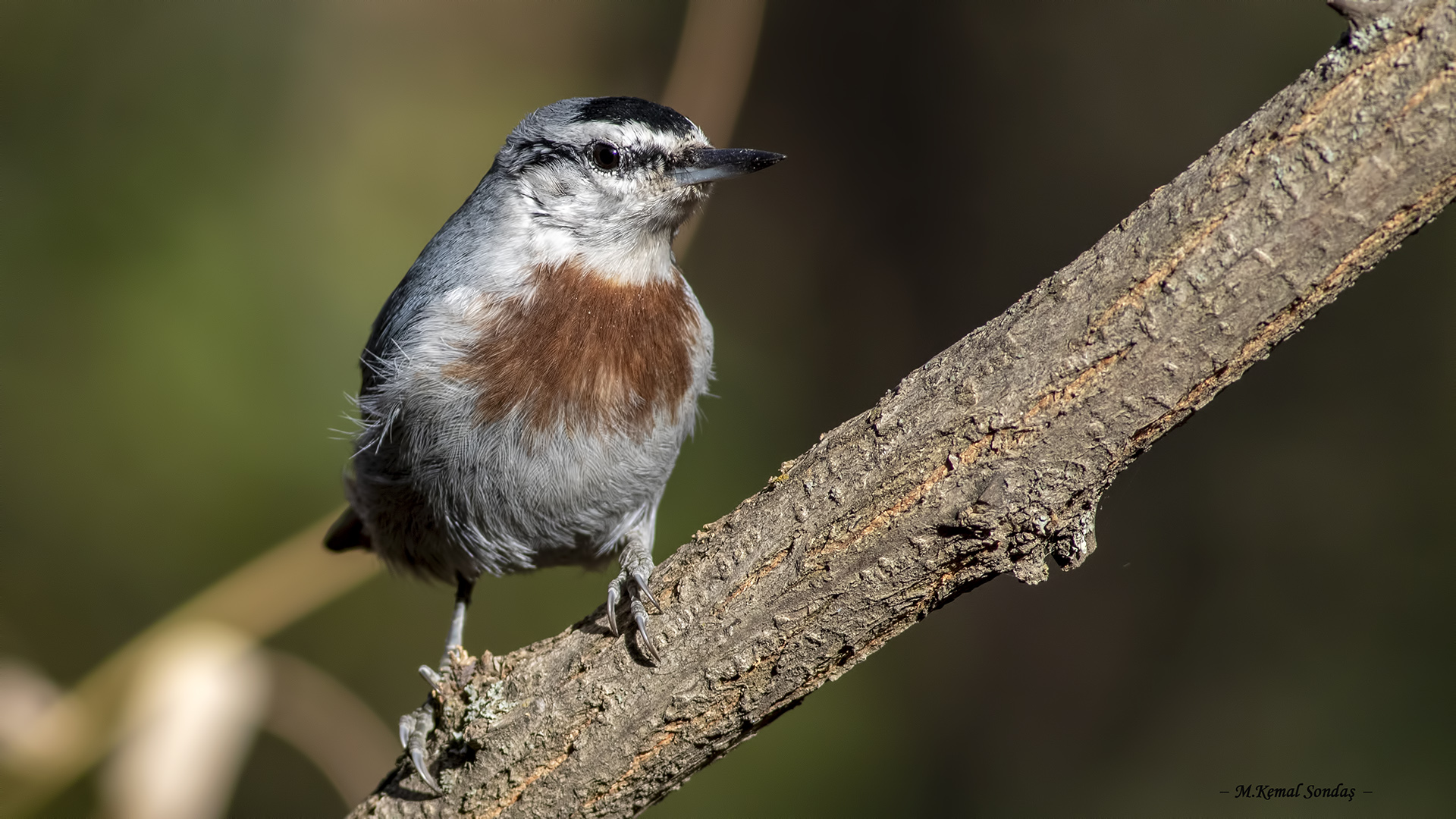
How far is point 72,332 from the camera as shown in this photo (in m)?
4.48

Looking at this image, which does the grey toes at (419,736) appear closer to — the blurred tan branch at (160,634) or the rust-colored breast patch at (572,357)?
the rust-colored breast patch at (572,357)

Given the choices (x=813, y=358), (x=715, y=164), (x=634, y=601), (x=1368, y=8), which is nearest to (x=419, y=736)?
(x=634, y=601)

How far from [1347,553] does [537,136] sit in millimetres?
4292

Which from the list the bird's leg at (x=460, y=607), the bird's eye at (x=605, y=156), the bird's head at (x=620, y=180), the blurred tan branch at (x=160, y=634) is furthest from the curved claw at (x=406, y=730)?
the bird's eye at (x=605, y=156)

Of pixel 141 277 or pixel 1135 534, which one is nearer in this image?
pixel 141 277

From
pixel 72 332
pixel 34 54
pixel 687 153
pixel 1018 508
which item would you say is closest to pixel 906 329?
pixel 687 153

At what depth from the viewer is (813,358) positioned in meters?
5.68

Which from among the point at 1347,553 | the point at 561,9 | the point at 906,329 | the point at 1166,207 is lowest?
the point at 1166,207

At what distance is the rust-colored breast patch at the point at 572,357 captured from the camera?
2.83 meters

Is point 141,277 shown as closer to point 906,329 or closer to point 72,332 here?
point 72,332

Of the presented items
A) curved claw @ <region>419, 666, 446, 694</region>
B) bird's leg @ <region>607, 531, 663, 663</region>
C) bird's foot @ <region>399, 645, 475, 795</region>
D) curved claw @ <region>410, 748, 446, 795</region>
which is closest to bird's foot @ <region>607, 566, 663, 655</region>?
bird's leg @ <region>607, 531, 663, 663</region>

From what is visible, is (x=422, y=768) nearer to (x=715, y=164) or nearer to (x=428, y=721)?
(x=428, y=721)

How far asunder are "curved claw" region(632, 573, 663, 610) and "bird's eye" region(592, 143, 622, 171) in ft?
4.25

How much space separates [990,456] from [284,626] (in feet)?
11.0
